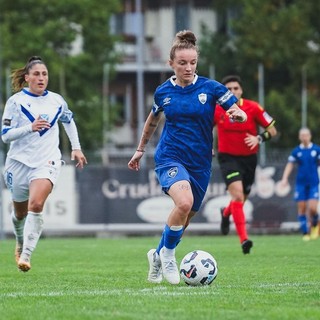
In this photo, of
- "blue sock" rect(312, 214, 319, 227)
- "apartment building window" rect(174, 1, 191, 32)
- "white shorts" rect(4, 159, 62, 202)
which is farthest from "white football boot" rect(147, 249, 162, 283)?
"apartment building window" rect(174, 1, 191, 32)

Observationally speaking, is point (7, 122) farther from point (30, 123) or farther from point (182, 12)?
point (182, 12)

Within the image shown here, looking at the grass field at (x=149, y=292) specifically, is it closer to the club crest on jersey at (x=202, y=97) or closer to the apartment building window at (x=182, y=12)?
the club crest on jersey at (x=202, y=97)

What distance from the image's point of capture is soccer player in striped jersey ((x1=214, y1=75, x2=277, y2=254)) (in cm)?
1684

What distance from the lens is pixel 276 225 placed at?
29406 millimetres

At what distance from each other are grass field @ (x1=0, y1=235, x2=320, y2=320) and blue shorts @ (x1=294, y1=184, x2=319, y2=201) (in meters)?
8.53

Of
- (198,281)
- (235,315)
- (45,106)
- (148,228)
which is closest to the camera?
(235,315)

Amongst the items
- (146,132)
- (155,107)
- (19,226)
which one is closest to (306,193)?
(19,226)

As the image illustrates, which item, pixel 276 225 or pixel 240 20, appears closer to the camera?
pixel 276 225

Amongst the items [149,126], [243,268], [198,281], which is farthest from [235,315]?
[243,268]

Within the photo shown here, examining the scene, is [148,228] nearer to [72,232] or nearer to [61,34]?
[72,232]

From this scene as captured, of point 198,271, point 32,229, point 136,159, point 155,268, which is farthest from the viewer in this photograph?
point 32,229

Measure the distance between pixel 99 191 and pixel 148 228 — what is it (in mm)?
1470

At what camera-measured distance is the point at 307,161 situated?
24219mm

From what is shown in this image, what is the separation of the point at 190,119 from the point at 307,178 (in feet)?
44.4
